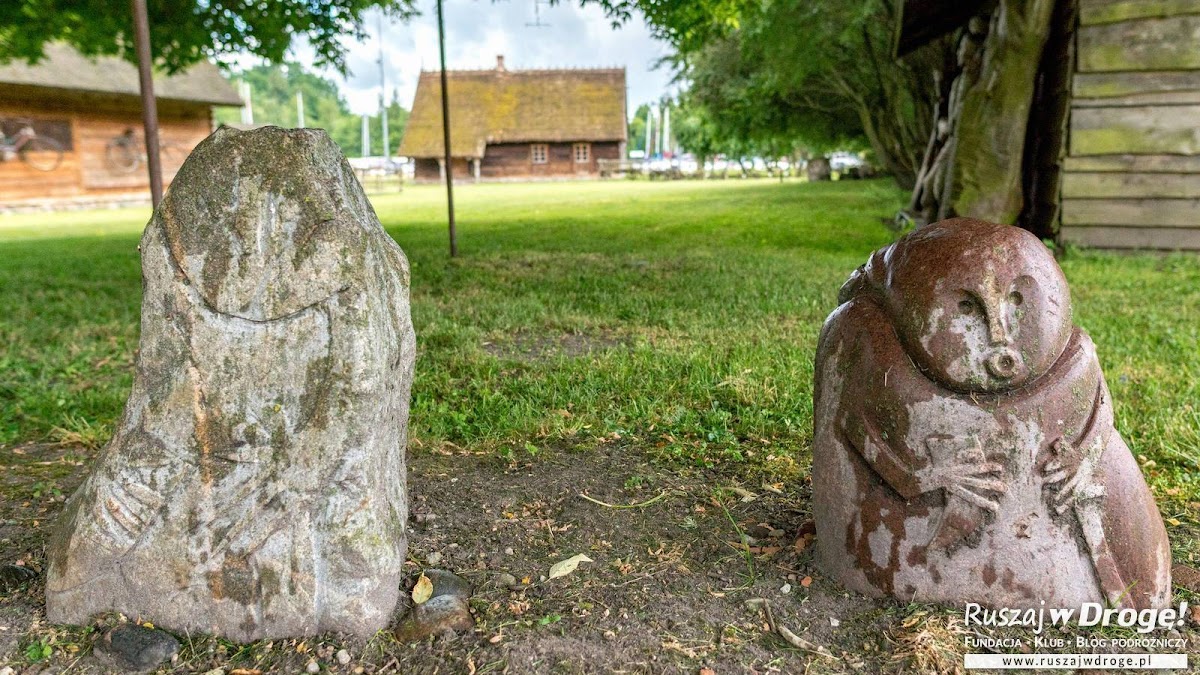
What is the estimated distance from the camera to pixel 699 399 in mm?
4477

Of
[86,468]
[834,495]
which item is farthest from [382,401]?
[86,468]

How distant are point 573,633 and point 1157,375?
158 inches

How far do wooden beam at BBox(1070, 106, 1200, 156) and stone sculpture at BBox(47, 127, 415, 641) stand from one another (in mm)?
9229

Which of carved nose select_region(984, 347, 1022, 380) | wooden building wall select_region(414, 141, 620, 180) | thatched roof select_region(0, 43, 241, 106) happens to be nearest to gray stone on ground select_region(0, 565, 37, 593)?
carved nose select_region(984, 347, 1022, 380)

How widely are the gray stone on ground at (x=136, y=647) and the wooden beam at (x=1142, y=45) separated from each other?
392 inches

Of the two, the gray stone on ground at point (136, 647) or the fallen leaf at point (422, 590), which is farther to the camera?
the fallen leaf at point (422, 590)

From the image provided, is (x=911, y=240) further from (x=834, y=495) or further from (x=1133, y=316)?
(x=1133, y=316)

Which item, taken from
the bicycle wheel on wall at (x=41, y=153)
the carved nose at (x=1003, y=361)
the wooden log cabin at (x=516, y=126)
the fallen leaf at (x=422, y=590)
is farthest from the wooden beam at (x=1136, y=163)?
the wooden log cabin at (x=516, y=126)

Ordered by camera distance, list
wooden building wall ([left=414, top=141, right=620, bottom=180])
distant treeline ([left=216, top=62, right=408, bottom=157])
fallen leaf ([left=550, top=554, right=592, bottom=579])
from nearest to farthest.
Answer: fallen leaf ([left=550, top=554, right=592, bottom=579]), wooden building wall ([left=414, top=141, right=620, bottom=180]), distant treeline ([left=216, top=62, right=408, bottom=157])

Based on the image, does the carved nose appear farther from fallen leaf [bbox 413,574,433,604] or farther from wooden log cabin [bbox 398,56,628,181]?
wooden log cabin [bbox 398,56,628,181]

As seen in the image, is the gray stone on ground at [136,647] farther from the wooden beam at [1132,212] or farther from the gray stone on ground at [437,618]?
the wooden beam at [1132,212]

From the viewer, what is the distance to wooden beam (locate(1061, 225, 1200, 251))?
9148 millimetres

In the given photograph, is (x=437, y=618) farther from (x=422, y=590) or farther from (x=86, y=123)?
(x=86, y=123)

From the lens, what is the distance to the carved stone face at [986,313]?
2.25 meters
